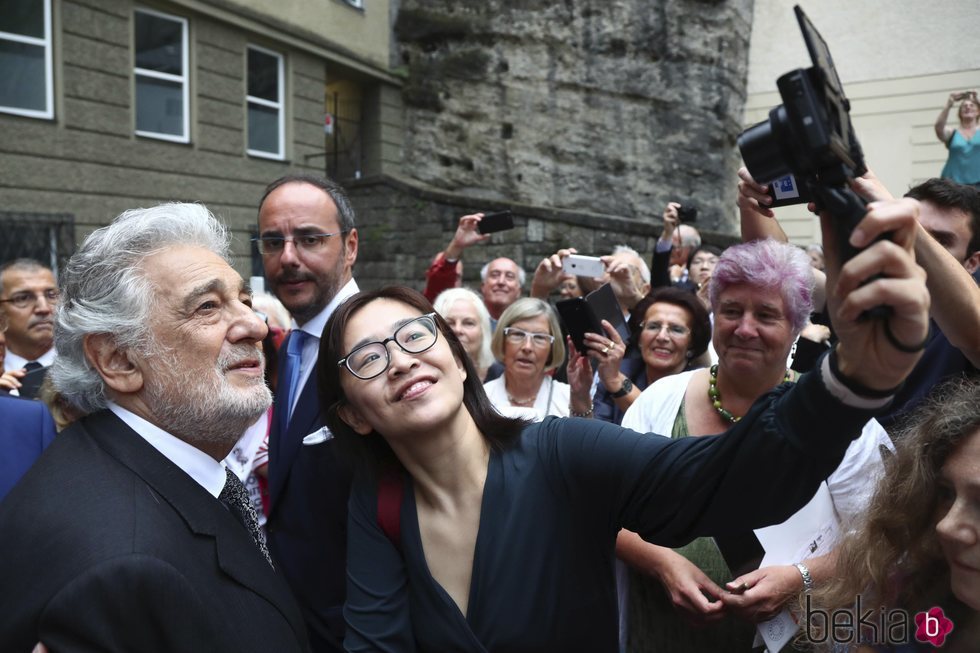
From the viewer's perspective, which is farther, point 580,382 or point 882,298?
point 580,382

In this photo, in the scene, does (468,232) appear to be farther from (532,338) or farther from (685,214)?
(685,214)

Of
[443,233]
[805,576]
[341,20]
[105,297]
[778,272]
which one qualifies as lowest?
[805,576]

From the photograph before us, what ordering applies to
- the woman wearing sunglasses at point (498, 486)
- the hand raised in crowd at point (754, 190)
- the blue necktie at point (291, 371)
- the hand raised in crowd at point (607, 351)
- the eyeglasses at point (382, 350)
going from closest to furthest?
1. the woman wearing sunglasses at point (498, 486)
2. the hand raised in crowd at point (754, 190)
3. the eyeglasses at point (382, 350)
4. the blue necktie at point (291, 371)
5. the hand raised in crowd at point (607, 351)

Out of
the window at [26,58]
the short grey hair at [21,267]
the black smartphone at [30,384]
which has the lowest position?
the black smartphone at [30,384]

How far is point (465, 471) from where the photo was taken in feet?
5.55

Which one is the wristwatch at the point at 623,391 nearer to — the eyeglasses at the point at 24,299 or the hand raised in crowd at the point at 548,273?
the hand raised in crowd at the point at 548,273

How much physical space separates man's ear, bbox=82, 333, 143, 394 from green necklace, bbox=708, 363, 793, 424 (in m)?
1.76

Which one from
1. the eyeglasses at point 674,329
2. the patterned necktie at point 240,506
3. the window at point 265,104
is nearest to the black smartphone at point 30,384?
the patterned necktie at point 240,506

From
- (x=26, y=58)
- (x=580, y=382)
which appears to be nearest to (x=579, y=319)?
(x=580, y=382)

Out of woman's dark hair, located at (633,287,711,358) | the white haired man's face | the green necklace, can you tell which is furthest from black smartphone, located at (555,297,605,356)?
the white haired man's face

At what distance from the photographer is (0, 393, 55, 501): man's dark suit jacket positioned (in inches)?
85.4

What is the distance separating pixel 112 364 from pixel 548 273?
10.2ft

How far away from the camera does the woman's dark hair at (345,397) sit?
70.7 inches

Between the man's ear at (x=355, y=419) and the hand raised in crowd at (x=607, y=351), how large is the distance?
148cm
